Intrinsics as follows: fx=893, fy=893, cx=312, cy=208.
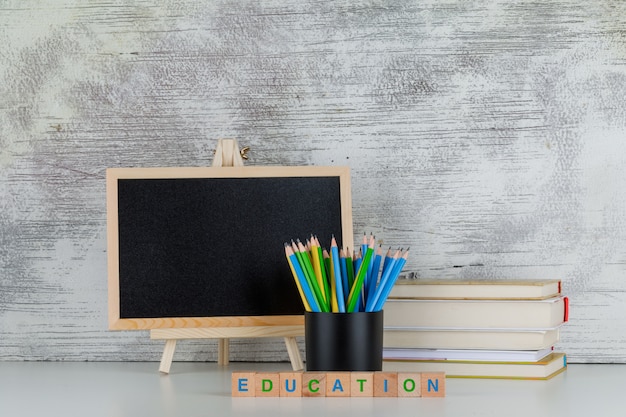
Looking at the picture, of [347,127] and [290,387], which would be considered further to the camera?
[347,127]

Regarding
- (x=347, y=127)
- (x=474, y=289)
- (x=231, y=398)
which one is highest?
(x=347, y=127)

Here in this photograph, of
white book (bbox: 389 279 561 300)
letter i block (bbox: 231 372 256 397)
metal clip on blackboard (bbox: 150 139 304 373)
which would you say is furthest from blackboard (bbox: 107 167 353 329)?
letter i block (bbox: 231 372 256 397)

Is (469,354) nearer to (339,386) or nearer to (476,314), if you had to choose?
(476,314)

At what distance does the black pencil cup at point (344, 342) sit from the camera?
106 cm

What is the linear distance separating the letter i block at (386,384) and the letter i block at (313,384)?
59mm

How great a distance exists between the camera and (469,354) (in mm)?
1168

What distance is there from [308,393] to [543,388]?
301 mm

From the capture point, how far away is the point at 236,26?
1.40m

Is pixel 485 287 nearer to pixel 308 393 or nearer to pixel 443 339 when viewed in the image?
pixel 443 339

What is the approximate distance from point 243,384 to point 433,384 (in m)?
0.21

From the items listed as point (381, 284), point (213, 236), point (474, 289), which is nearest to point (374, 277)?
point (381, 284)

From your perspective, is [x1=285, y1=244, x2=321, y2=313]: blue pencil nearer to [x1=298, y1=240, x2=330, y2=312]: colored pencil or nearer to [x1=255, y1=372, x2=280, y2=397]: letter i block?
[x1=298, y1=240, x2=330, y2=312]: colored pencil

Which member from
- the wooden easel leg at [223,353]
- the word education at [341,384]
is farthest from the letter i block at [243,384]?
the wooden easel leg at [223,353]

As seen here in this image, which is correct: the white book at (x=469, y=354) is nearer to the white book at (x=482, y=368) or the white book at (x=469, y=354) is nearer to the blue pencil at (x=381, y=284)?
the white book at (x=482, y=368)
